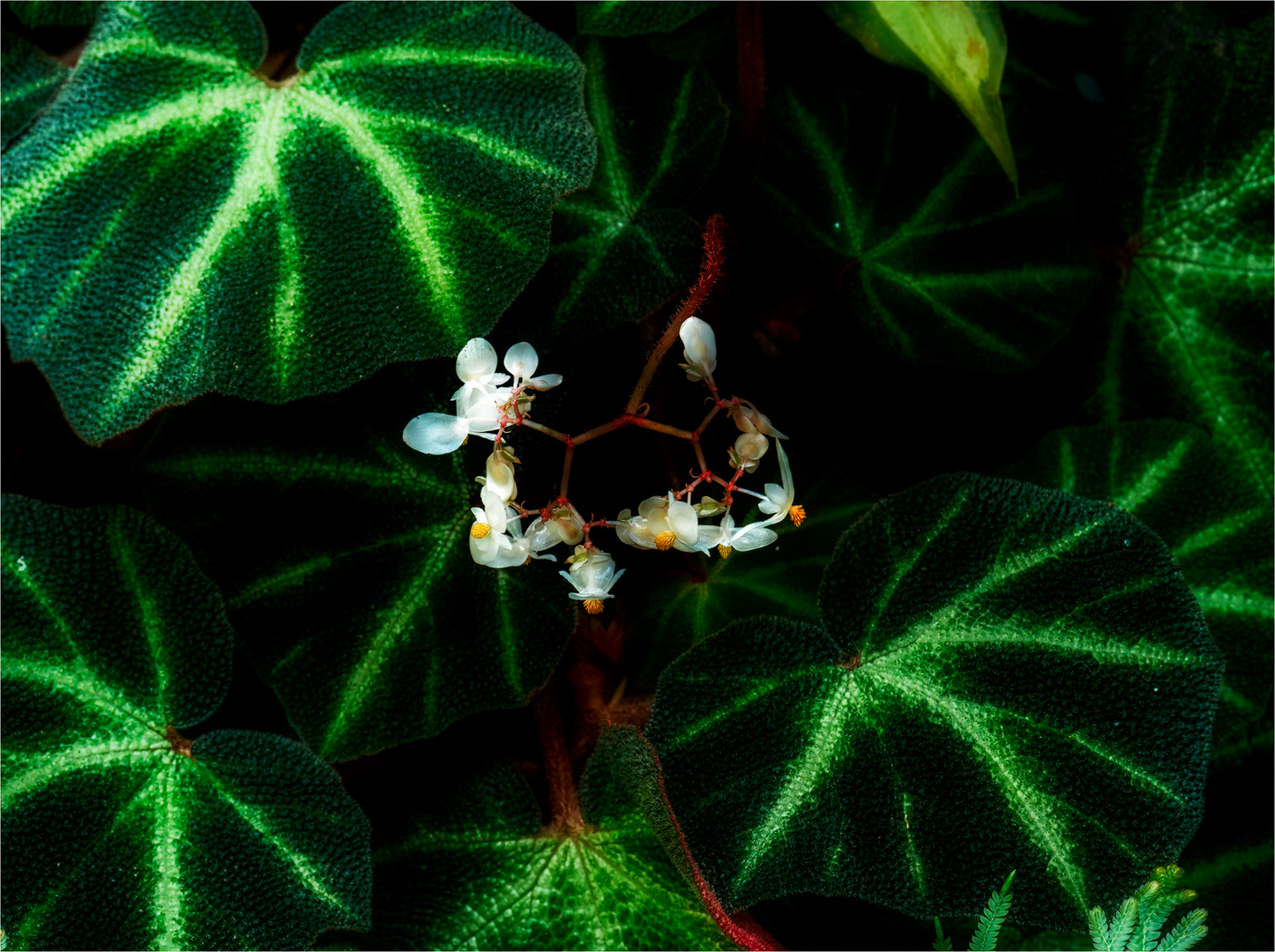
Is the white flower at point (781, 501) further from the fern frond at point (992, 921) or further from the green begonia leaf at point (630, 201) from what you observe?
the fern frond at point (992, 921)

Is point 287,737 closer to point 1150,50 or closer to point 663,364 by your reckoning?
point 663,364

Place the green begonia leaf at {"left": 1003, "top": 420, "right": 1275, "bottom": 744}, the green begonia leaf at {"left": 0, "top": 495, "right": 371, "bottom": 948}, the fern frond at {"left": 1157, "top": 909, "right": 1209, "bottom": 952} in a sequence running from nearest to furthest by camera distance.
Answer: the fern frond at {"left": 1157, "top": 909, "right": 1209, "bottom": 952} < the green begonia leaf at {"left": 0, "top": 495, "right": 371, "bottom": 948} < the green begonia leaf at {"left": 1003, "top": 420, "right": 1275, "bottom": 744}

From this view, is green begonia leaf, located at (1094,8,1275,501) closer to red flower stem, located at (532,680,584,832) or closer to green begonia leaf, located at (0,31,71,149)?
red flower stem, located at (532,680,584,832)

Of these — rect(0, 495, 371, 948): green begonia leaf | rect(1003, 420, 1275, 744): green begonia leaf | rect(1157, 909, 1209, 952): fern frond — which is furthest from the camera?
rect(1003, 420, 1275, 744): green begonia leaf

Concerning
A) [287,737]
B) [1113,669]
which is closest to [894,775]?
[1113,669]

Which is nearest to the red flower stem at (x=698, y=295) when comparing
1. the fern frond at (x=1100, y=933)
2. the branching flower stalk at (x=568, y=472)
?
the branching flower stalk at (x=568, y=472)

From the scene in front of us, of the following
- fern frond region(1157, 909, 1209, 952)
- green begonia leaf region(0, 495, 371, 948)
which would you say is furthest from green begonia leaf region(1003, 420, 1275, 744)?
green begonia leaf region(0, 495, 371, 948)
